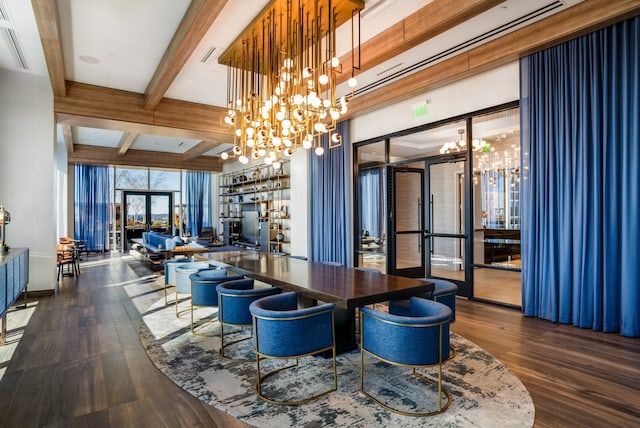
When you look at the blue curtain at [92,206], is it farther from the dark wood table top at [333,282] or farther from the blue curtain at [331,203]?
the dark wood table top at [333,282]

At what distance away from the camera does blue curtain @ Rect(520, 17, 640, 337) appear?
3555 mm

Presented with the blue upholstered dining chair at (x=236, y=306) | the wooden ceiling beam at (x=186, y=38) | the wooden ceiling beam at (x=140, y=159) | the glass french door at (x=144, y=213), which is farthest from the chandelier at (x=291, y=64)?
the glass french door at (x=144, y=213)

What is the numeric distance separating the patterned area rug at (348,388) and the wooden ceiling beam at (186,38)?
11.4ft

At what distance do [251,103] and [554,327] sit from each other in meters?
4.49

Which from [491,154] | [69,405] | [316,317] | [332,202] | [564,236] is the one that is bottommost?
[69,405]

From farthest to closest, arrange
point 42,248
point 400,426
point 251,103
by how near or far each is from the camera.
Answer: point 42,248 → point 251,103 → point 400,426

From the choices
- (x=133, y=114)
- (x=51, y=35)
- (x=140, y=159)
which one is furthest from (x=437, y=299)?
(x=140, y=159)

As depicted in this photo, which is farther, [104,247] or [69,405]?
[104,247]

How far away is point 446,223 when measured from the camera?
19.2 feet

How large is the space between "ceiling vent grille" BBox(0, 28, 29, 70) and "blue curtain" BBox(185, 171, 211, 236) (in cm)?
947

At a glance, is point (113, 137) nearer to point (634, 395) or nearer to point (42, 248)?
point (42, 248)

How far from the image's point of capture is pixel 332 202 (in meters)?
7.69

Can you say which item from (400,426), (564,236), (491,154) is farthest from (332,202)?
(400,426)

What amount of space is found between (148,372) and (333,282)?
177 centimetres
